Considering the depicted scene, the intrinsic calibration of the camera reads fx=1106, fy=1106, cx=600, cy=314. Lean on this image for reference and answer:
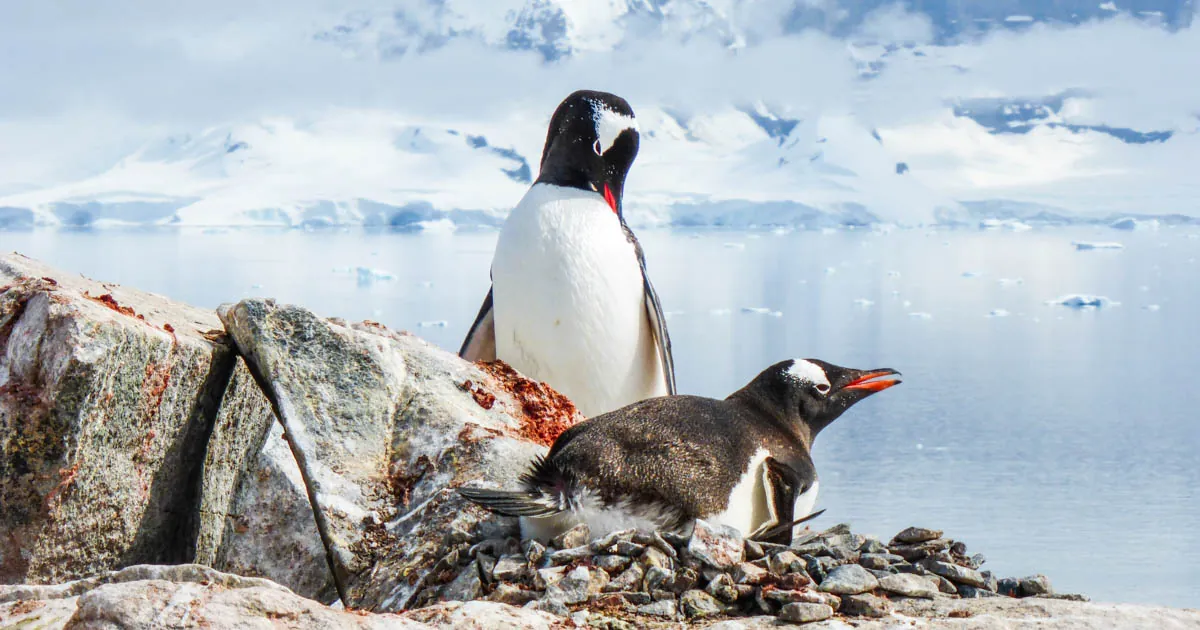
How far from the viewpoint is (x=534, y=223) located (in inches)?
137

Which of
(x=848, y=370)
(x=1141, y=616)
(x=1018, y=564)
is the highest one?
(x=848, y=370)

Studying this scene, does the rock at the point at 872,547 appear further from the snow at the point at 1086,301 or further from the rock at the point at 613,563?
the snow at the point at 1086,301

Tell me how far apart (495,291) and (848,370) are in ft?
4.39

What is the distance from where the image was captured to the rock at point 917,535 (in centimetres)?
225

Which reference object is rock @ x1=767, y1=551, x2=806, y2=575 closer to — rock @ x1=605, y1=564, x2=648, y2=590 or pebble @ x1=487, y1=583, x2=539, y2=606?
rock @ x1=605, y1=564, x2=648, y2=590

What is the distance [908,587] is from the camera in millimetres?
1943

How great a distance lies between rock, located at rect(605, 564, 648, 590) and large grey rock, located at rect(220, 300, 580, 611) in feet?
1.30

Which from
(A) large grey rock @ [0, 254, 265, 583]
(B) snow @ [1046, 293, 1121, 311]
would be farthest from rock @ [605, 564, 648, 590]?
(B) snow @ [1046, 293, 1121, 311]

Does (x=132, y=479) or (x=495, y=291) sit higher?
(x=495, y=291)

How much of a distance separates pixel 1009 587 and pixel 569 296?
1.71m

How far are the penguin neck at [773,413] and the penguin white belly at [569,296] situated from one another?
996 mm

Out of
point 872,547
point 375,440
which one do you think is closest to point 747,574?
point 872,547

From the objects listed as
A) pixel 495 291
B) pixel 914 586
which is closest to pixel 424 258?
pixel 495 291

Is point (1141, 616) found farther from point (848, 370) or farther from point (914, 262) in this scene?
point (914, 262)
